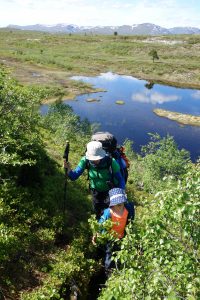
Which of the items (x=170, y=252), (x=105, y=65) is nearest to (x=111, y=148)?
(x=170, y=252)

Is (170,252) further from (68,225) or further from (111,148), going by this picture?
(68,225)

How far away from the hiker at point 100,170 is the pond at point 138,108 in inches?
1482

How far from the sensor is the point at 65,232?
1391 centimetres

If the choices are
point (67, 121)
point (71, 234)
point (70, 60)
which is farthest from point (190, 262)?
point (70, 60)

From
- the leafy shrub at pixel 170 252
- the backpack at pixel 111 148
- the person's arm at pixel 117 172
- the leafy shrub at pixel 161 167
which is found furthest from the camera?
the leafy shrub at pixel 161 167

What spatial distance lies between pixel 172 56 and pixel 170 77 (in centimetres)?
3591

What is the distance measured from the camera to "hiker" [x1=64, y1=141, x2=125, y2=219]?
10.5m

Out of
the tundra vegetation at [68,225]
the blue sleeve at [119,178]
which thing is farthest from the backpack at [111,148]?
the tundra vegetation at [68,225]

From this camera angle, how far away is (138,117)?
211 feet

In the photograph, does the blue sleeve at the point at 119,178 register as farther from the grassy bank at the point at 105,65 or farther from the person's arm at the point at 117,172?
the grassy bank at the point at 105,65

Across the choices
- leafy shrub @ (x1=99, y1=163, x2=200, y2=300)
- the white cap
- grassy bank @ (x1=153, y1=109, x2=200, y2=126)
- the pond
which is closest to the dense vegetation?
leafy shrub @ (x1=99, y1=163, x2=200, y2=300)

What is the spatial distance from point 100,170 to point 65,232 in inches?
165

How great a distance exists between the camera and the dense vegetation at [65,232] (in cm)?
591

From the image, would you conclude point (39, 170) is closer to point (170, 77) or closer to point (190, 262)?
point (190, 262)
